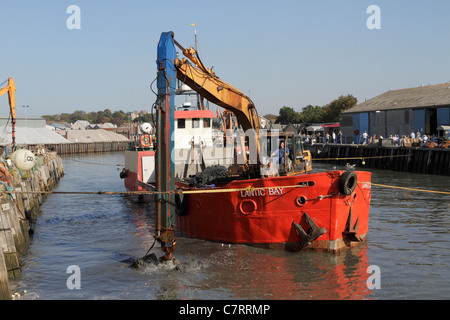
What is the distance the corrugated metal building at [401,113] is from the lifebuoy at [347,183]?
3976 cm

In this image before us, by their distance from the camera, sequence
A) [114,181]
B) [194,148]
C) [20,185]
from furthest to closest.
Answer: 1. [114,181]
2. [194,148]
3. [20,185]

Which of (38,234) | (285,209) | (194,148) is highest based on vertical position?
(194,148)

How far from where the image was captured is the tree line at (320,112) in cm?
9844

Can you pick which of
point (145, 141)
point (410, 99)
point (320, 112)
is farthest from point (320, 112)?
point (145, 141)

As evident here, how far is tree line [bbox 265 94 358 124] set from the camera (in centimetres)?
9844

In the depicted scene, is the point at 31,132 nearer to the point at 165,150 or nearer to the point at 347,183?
the point at 165,150

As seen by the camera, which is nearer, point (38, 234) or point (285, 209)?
point (285, 209)

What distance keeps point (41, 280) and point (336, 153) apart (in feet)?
162

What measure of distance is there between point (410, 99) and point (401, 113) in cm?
345

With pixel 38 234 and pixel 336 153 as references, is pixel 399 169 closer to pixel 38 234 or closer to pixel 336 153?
pixel 336 153

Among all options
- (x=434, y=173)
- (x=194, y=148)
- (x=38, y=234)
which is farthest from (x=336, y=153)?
(x=38, y=234)

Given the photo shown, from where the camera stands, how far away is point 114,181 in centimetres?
4369

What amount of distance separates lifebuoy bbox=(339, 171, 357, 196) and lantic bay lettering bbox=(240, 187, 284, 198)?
1785mm
